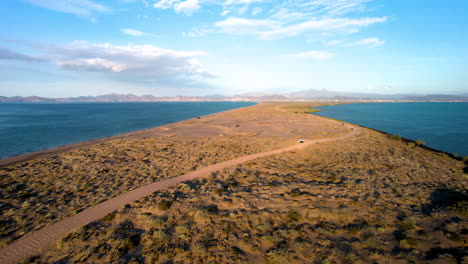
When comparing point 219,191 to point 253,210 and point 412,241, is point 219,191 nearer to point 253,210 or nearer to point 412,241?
point 253,210

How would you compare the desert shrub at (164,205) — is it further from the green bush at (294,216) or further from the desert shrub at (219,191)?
the green bush at (294,216)

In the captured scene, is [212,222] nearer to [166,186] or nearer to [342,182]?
[166,186]

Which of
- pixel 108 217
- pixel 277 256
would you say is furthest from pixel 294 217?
pixel 108 217

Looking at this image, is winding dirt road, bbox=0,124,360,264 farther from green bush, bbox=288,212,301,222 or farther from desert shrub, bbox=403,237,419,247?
desert shrub, bbox=403,237,419,247

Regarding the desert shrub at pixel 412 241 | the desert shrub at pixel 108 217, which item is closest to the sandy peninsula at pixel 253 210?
the desert shrub at pixel 412 241

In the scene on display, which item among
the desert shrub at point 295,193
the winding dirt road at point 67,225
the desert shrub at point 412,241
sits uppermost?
the desert shrub at point 412,241

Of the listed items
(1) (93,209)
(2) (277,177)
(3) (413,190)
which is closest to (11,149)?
(1) (93,209)
